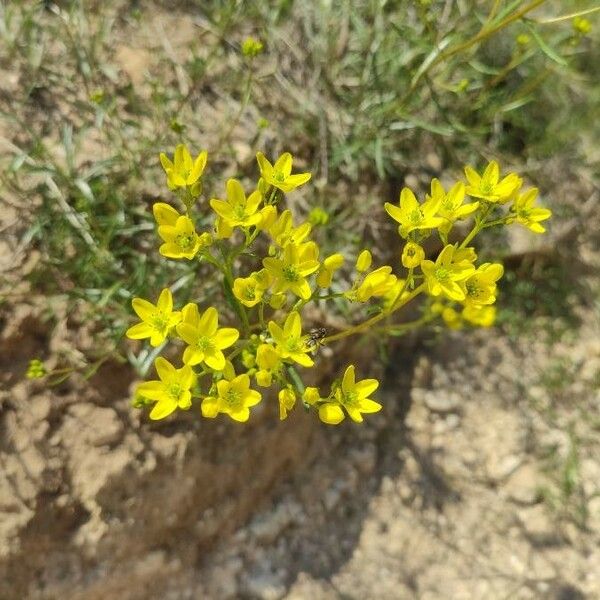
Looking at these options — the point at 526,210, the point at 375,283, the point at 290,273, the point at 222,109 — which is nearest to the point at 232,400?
the point at 290,273

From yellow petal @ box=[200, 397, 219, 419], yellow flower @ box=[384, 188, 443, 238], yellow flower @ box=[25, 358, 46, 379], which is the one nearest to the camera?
yellow petal @ box=[200, 397, 219, 419]

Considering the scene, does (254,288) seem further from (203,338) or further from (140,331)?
(140,331)

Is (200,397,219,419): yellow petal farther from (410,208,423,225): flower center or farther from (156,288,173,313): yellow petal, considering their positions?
(410,208,423,225): flower center

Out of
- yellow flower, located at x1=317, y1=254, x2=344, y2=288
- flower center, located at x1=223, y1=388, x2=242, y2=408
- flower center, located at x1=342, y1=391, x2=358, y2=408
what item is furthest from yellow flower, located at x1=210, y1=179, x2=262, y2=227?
flower center, located at x1=342, y1=391, x2=358, y2=408

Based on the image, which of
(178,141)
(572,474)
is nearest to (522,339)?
(572,474)

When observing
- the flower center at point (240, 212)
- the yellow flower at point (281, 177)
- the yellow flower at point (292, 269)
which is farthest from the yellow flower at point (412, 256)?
the flower center at point (240, 212)
